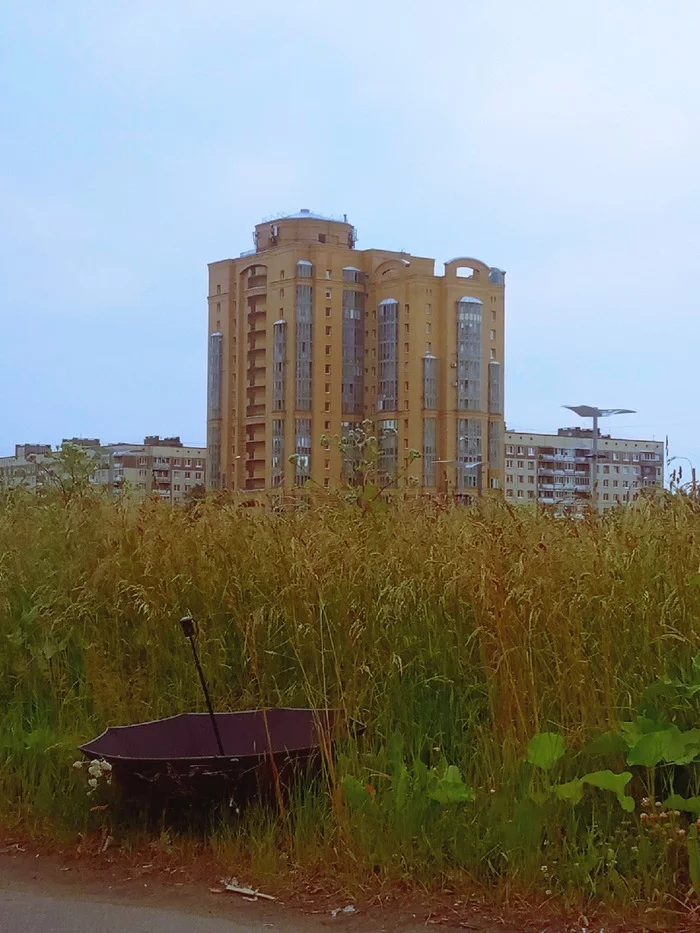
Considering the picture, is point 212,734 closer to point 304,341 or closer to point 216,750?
point 216,750

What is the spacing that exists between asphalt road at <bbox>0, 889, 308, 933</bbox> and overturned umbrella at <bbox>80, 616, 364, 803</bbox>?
0.59 metres

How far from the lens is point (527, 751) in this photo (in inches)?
192

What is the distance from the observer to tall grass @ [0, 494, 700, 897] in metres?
4.68

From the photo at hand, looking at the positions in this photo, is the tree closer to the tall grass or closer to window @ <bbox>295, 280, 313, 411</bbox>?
the tall grass

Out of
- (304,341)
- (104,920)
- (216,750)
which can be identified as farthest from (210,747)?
(304,341)

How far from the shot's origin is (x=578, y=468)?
54281 mm

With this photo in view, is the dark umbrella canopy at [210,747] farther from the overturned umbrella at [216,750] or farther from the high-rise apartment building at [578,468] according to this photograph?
the high-rise apartment building at [578,468]

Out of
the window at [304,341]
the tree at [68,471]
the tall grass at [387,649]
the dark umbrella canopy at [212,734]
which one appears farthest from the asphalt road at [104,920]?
the window at [304,341]

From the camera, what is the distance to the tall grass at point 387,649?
4.68m

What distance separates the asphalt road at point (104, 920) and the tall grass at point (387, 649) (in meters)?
0.54

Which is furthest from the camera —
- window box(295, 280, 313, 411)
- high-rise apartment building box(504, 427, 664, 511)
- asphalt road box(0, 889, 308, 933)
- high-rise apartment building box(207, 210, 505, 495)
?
high-rise apartment building box(207, 210, 505, 495)

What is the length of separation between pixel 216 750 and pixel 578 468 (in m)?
50.2

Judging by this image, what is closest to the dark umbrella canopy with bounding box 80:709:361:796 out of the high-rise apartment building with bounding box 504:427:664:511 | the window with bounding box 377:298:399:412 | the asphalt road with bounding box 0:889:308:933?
the asphalt road with bounding box 0:889:308:933

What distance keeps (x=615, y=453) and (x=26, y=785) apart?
60.3 m
